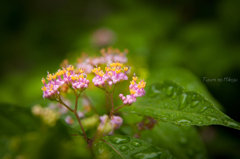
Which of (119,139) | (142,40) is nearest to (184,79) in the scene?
(119,139)

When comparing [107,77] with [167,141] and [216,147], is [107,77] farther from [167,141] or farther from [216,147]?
[216,147]

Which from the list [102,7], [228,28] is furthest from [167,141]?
[102,7]

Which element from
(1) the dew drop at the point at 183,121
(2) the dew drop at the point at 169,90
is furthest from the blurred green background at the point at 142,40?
(1) the dew drop at the point at 183,121

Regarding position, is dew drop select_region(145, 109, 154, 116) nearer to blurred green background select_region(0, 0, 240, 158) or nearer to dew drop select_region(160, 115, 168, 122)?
dew drop select_region(160, 115, 168, 122)

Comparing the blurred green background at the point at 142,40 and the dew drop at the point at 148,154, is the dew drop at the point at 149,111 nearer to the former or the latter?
the dew drop at the point at 148,154

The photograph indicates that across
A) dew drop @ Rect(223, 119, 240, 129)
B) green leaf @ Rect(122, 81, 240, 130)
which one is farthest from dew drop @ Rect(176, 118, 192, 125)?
dew drop @ Rect(223, 119, 240, 129)

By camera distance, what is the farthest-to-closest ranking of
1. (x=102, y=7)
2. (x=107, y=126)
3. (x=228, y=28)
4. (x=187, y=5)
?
(x=102, y=7)
(x=187, y=5)
(x=228, y=28)
(x=107, y=126)
